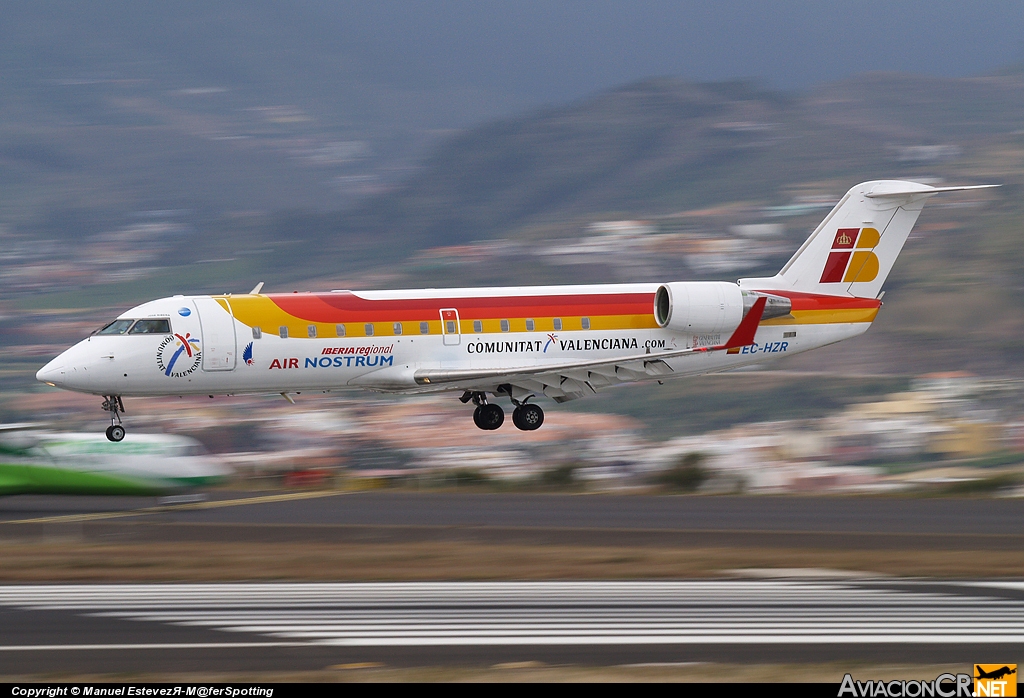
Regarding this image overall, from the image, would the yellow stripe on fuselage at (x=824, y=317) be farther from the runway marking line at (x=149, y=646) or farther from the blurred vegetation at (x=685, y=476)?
the runway marking line at (x=149, y=646)

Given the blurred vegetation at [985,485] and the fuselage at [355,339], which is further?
the blurred vegetation at [985,485]

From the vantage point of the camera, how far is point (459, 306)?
101ft

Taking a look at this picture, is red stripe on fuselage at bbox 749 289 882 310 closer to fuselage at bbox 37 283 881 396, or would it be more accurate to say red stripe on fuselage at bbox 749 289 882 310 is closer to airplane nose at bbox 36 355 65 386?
fuselage at bbox 37 283 881 396

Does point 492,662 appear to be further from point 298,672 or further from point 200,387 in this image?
point 200,387

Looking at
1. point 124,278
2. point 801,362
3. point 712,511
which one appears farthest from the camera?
point 124,278

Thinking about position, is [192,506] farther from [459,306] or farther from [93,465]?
[459,306]

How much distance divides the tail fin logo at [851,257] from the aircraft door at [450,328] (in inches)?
403

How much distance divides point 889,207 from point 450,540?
60.8 ft

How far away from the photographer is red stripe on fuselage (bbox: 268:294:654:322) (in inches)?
1189

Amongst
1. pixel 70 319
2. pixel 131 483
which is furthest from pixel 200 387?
pixel 70 319

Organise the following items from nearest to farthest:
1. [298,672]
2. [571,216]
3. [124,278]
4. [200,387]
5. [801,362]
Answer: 1. [298,672]
2. [200,387]
3. [801,362]
4. [124,278]
5. [571,216]

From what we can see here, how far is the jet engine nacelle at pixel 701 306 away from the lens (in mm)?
31688

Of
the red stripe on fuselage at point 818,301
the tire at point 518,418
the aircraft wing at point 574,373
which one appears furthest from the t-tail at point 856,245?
the tire at point 518,418

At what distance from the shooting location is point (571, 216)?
181375 millimetres
